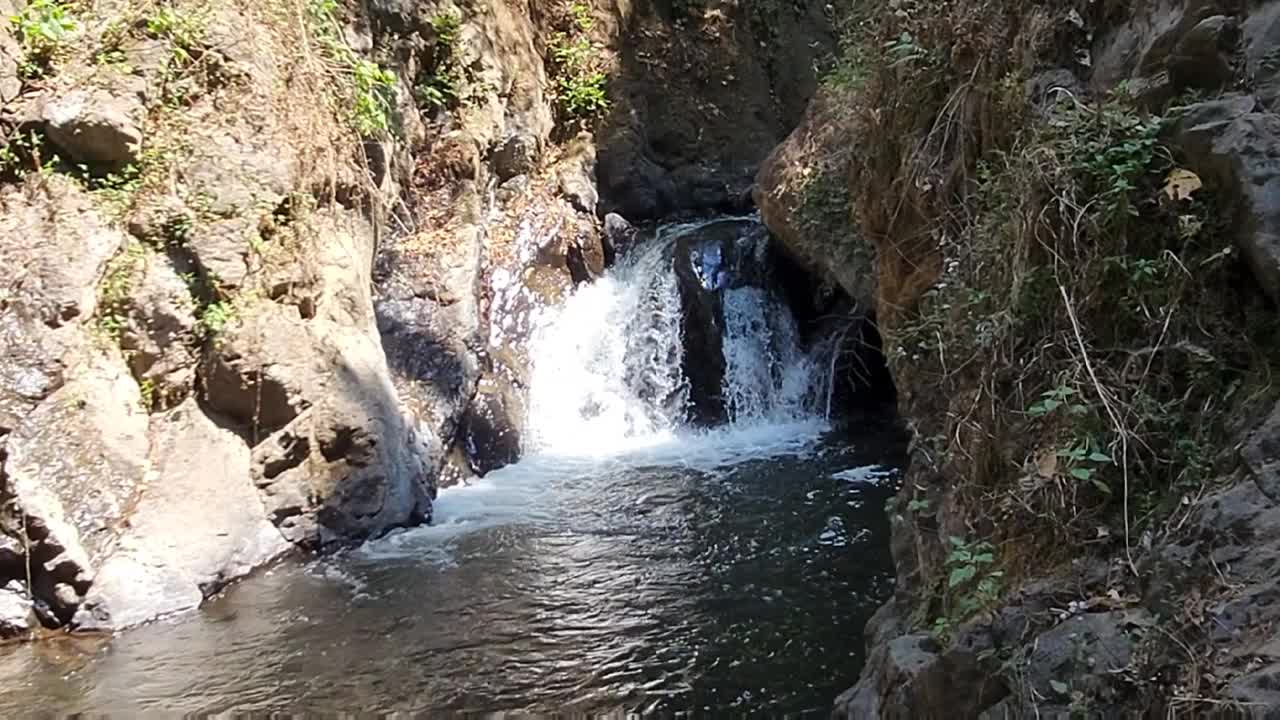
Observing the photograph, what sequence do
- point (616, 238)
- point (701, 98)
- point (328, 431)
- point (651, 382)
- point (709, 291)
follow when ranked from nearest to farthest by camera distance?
point (328, 431)
point (651, 382)
point (709, 291)
point (616, 238)
point (701, 98)

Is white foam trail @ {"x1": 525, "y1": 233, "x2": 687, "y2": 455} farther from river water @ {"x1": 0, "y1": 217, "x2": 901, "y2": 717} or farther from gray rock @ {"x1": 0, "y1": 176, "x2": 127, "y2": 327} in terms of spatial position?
gray rock @ {"x1": 0, "y1": 176, "x2": 127, "y2": 327}

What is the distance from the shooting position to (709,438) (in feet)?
34.9

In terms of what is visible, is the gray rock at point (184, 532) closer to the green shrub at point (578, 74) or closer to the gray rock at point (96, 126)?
the gray rock at point (96, 126)

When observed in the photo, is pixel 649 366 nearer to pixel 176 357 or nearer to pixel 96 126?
pixel 176 357

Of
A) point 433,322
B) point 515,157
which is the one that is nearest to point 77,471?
point 433,322

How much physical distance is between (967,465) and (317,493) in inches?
202

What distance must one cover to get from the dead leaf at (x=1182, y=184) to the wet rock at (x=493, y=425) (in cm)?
719

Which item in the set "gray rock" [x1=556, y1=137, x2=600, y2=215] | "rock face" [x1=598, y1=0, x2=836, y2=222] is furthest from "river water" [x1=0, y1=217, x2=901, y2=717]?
"rock face" [x1=598, y1=0, x2=836, y2=222]

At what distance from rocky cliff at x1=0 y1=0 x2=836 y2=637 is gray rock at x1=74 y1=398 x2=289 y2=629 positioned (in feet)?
0.05

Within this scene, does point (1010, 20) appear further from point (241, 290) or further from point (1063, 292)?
point (241, 290)

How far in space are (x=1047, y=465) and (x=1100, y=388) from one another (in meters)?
0.28

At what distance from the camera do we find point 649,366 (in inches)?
441

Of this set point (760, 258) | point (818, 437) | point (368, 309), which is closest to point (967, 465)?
point (368, 309)

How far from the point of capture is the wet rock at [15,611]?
5605mm
